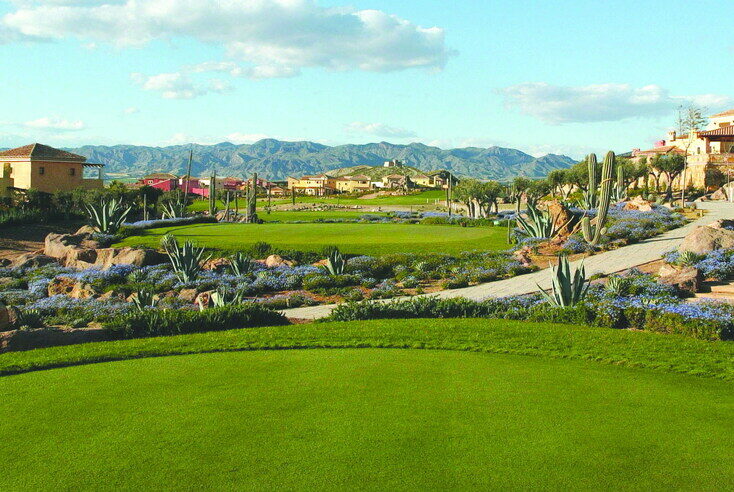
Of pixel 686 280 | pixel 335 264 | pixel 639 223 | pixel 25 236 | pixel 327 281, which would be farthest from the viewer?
pixel 25 236

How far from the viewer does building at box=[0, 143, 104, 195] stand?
213ft

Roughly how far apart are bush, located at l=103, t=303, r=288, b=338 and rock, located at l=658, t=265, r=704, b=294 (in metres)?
8.82

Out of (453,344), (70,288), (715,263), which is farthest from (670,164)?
(453,344)

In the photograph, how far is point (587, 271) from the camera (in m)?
20.4

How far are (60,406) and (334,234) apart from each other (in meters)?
23.5

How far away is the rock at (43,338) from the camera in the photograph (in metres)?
10.2

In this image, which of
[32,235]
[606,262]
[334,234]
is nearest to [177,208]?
[32,235]

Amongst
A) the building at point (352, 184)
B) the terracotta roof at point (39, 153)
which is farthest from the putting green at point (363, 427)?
the building at point (352, 184)

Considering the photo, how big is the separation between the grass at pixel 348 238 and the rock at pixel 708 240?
671 centimetres

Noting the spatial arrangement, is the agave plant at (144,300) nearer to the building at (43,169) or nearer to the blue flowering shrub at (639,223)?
the blue flowering shrub at (639,223)

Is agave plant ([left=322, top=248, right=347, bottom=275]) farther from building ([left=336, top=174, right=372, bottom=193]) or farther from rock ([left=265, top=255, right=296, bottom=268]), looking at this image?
building ([left=336, top=174, right=372, bottom=193])

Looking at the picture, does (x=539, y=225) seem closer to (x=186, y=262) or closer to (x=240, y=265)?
(x=240, y=265)

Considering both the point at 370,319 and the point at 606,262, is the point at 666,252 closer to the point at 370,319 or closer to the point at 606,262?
the point at 606,262

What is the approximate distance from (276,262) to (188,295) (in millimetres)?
4814
